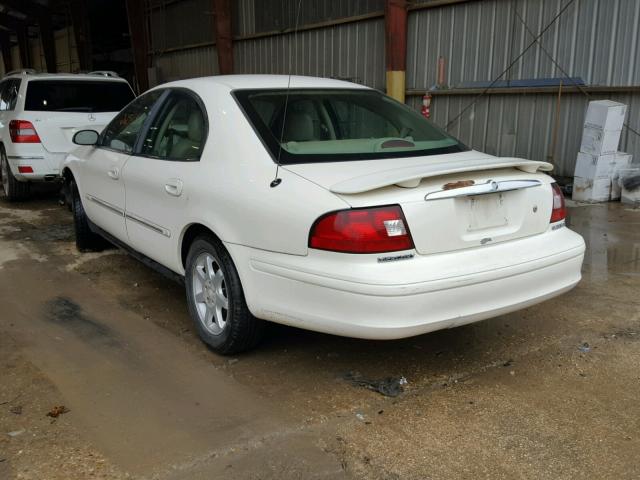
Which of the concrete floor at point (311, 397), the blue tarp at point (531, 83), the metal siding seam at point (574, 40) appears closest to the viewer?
the concrete floor at point (311, 397)

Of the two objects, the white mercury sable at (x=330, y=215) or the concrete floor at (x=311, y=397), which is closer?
the concrete floor at (x=311, y=397)

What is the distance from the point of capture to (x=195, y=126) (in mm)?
3949

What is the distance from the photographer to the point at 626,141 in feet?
27.3

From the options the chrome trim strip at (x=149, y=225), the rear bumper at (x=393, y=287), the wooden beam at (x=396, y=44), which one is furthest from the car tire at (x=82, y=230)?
the wooden beam at (x=396, y=44)

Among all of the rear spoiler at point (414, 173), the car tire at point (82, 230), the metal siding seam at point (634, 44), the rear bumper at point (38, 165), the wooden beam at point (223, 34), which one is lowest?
the car tire at point (82, 230)

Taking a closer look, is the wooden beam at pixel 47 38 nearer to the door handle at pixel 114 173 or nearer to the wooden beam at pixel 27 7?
the wooden beam at pixel 27 7

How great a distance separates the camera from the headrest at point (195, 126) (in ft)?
12.7

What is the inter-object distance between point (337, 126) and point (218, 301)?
50.4 inches

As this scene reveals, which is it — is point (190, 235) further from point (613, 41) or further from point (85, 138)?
point (613, 41)

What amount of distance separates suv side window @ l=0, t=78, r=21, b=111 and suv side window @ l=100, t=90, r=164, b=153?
410cm

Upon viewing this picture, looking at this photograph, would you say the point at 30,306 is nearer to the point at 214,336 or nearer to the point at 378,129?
the point at 214,336

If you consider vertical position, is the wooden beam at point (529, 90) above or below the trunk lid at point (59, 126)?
above

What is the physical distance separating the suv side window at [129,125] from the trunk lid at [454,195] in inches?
71.5

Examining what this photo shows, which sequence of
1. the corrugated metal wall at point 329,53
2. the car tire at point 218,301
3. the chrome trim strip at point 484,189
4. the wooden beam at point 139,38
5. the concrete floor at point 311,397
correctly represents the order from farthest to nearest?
1. the wooden beam at point 139,38
2. the corrugated metal wall at point 329,53
3. the car tire at point 218,301
4. the chrome trim strip at point 484,189
5. the concrete floor at point 311,397
